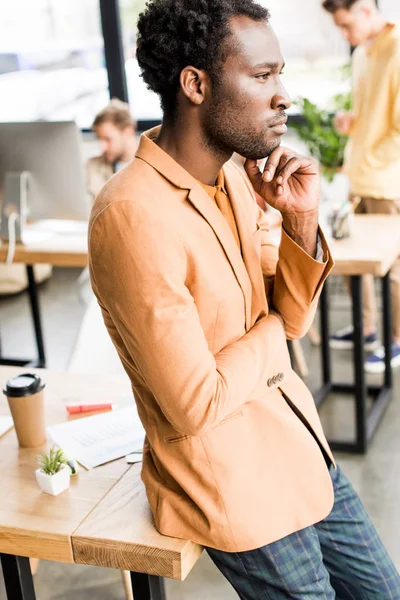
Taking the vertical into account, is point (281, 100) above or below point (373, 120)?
above

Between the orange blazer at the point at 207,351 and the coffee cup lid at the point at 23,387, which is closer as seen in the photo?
the orange blazer at the point at 207,351

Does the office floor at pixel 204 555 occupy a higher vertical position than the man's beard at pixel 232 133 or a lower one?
lower

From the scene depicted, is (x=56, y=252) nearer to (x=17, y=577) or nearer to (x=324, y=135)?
(x=17, y=577)

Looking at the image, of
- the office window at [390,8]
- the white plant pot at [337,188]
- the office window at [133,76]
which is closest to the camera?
the office window at [390,8]

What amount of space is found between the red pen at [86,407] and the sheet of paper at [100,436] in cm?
2

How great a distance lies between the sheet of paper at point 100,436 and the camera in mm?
1587

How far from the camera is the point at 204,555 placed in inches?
96.8

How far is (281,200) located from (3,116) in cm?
505

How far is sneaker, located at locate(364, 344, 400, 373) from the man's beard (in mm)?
2489

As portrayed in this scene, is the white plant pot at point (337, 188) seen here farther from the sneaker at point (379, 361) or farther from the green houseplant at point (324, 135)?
the sneaker at point (379, 361)

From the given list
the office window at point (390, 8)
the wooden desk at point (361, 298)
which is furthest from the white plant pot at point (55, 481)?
the office window at point (390, 8)

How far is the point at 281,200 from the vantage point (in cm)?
134

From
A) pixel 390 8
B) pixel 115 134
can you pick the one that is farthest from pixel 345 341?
pixel 390 8

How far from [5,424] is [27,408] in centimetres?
17
